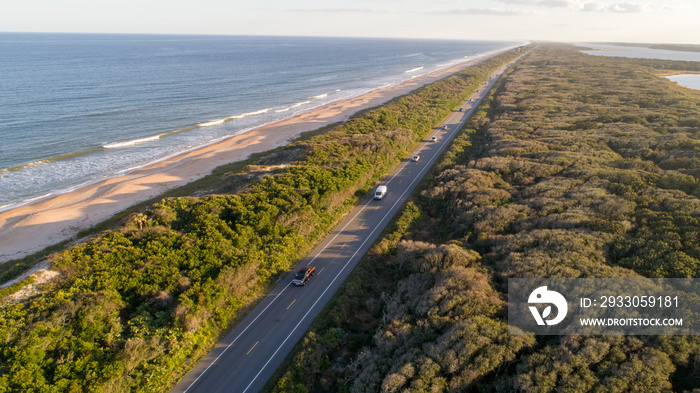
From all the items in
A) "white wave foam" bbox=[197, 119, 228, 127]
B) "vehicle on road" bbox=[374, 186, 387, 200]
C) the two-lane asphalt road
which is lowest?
the two-lane asphalt road

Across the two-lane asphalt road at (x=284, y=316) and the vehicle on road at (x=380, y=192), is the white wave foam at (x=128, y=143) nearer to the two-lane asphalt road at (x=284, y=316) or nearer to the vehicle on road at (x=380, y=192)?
the two-lane asphalt road at (x=284, y=316)

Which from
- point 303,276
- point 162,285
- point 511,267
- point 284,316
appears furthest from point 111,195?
point 511,267

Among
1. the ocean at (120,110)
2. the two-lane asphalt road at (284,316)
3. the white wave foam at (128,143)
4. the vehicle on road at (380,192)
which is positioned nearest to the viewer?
the two-lane asphalt road at (284,316)

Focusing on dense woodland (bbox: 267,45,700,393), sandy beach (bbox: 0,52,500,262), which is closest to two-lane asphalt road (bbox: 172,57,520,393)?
dense woodland (bbox: 267,45,700,393)

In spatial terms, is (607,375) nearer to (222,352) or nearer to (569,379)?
(569,379)

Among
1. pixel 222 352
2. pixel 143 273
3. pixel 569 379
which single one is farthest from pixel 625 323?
pixel 143 273

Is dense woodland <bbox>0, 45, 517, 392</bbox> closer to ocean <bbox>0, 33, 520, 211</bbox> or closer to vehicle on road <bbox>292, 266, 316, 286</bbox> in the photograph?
vehicle on road <bbox>292, 266, 316, 286</bbox>

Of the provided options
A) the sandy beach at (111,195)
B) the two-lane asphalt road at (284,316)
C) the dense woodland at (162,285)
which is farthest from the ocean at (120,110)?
the two-lane asphalt road at (284,316)
